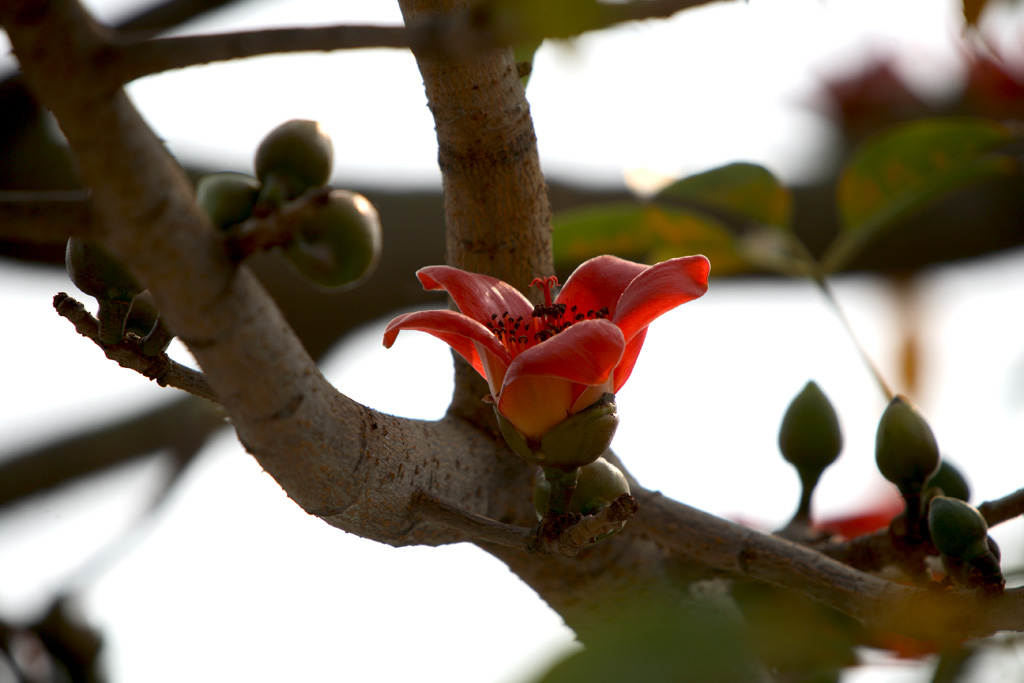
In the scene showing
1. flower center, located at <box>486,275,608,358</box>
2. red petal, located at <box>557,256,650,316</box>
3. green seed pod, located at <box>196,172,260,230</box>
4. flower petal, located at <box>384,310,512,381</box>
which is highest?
green seed pod, located at <box>196,172,260,230</box>

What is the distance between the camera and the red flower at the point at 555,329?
37 cm

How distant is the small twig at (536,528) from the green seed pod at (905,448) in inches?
10.2

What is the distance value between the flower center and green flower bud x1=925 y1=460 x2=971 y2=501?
0.31 m

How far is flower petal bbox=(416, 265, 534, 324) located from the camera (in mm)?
439

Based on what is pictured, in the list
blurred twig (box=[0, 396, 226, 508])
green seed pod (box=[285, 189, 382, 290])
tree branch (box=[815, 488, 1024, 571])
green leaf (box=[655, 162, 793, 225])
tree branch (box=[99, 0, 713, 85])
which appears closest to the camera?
tree branch (box=[99, 0, 713, 85])

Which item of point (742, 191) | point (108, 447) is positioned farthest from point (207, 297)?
point (108, 447)

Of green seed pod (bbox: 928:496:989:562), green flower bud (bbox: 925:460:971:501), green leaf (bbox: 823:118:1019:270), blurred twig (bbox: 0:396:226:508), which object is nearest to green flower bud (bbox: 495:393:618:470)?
green seed pod (bbox: 928:496:989:562)

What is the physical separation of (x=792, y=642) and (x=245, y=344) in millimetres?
241

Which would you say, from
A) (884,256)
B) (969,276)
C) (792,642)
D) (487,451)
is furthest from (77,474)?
(969,276)

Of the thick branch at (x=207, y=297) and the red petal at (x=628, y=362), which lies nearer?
the thick branch at (x=207, y=297)

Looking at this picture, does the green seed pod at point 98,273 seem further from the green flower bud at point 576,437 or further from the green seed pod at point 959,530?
the green seed pod at point 959,530

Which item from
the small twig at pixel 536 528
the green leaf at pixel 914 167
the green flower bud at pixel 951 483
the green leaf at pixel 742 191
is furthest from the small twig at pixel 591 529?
the green leaf at pixel 914 167

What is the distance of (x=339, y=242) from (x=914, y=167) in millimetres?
668

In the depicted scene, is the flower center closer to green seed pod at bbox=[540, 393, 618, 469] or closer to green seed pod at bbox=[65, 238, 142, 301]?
green seed pod at bbox=[540, 393, 618, 469]
